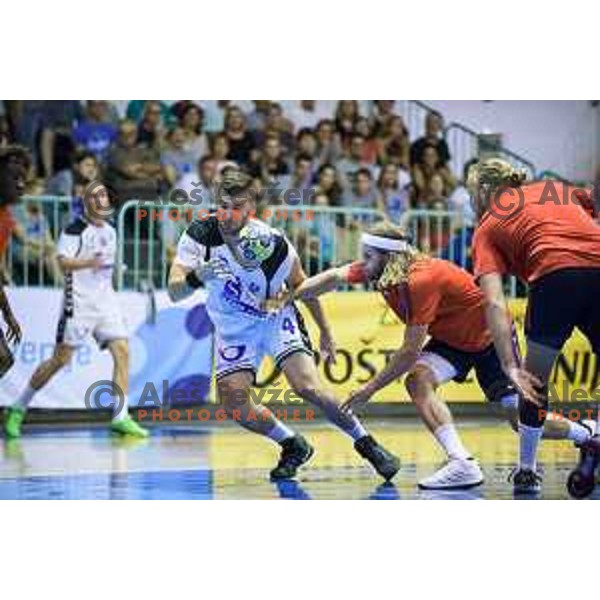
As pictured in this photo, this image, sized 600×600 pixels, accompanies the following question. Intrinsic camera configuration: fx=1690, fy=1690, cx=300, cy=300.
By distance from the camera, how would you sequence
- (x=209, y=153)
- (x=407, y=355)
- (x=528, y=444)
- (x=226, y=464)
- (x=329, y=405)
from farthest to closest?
1. (x=209, y=153)
2. (x=226, y=464)
3. (x=329, y=405)
4. (x=407, y=355)
5. (x=528, y=444)

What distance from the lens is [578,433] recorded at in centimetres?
864

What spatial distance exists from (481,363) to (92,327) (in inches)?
162

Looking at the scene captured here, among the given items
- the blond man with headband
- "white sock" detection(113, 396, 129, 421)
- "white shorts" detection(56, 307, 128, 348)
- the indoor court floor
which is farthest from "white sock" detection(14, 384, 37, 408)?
the blond man with headband

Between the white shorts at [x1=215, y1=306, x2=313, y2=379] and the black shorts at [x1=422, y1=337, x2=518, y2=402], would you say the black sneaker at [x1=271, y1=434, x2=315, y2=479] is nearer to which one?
the white shorts at [x1=215, y1=306, x2=313, y2=379]

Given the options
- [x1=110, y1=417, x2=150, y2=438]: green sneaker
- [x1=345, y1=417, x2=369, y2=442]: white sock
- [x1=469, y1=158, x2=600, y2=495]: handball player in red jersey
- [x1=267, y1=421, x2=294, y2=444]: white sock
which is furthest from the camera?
[x1=110, y1=417, x2=150, y2=438]: green sneaker

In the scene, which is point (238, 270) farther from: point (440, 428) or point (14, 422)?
point (14, 422)

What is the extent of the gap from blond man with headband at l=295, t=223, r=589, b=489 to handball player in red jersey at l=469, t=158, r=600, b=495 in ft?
1.37

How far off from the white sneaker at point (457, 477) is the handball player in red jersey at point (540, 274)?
419mm

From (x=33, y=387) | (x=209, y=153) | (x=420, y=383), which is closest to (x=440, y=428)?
(x=420, y=383)

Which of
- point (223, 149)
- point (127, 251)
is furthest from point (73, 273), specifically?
point (223, 149)

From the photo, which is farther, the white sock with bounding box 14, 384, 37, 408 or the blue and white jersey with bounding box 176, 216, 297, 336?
the white sock with bounding box 14, 384, 37, 408

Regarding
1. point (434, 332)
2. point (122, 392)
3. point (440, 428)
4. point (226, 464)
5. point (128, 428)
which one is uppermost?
point (434, 332)

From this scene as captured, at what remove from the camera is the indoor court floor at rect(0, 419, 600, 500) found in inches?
346
